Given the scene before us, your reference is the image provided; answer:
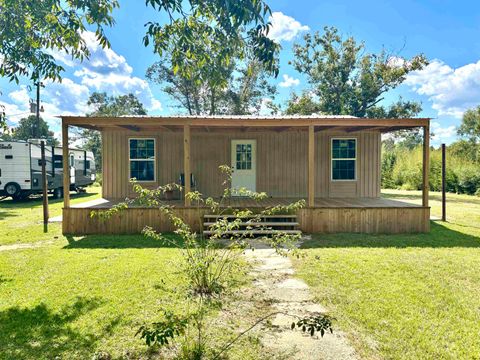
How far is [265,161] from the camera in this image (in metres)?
9.91

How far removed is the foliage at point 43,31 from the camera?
3.05 m

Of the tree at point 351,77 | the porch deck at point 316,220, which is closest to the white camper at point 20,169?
the porch deck at point 316,220

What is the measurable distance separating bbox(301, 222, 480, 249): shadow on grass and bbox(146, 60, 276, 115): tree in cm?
1796

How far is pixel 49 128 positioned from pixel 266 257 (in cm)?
3968

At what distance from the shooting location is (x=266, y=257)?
5375 mm

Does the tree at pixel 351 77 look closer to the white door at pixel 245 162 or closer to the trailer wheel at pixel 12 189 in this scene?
the white door at pixel 245 162

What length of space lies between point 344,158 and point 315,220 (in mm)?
3446

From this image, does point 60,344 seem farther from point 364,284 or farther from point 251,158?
point 251,158

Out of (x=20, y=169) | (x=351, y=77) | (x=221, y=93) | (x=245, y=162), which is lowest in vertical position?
(x=20, y=169)

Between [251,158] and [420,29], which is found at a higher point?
[420,29]

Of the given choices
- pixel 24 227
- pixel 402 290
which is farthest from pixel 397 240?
pixel 24 227

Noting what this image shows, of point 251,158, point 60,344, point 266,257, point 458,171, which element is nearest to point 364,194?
point 251,158

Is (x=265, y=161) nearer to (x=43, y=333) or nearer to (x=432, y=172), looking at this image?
(x=43, y=333)

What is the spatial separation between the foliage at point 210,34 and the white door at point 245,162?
610 cm
